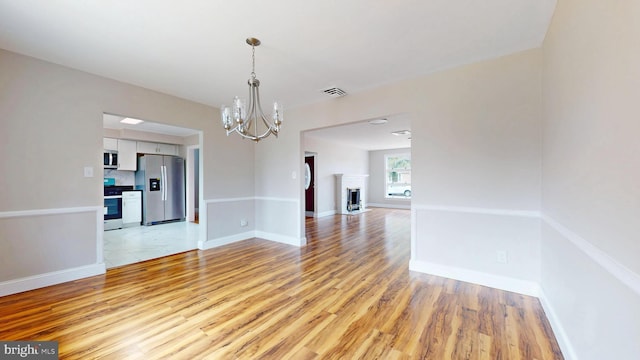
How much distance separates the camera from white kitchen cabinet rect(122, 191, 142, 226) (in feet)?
19.7

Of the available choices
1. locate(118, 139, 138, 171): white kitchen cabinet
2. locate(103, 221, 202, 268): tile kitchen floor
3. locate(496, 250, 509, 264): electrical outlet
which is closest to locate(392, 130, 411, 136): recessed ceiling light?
locate(496, 250, 509, 264): electrical outlet

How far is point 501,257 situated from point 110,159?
303 inches

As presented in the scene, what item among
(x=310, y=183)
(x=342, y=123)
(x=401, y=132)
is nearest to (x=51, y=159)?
(x=342, y=123)

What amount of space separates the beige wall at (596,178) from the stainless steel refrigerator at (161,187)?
7525 mm

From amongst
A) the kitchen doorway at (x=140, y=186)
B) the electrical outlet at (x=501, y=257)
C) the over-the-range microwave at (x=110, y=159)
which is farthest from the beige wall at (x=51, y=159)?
the electrical outlet at (x=501, y=257)

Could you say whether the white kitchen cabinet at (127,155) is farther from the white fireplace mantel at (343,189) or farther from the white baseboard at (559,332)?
the white baseboard at (559,332)

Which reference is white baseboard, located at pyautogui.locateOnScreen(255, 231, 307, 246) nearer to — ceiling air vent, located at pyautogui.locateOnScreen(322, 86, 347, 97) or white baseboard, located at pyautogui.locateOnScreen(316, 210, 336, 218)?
ceiling air vent, located at pyautogui.locateOnScreen(322, 86, 347, 97)

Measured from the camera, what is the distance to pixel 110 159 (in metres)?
5.90

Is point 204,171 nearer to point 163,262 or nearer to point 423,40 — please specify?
point 163,262

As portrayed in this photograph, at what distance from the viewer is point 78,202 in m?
2.94

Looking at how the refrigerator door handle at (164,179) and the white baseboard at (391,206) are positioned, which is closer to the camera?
the refrigerator door handle at (164,179)

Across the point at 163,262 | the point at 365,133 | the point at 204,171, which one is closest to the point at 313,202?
the point at 365,133

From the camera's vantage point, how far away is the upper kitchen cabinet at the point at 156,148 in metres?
6.42

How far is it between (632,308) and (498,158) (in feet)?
6.55
